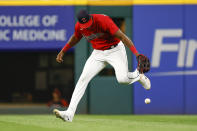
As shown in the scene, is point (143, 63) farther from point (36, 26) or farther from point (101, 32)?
point (36, 26)

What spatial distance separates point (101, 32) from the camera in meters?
9.18

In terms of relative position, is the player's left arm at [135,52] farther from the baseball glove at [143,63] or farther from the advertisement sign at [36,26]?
the advertisement sign at [36,26]

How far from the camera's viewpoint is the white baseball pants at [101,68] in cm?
923

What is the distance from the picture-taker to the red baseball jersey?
9.01 metres

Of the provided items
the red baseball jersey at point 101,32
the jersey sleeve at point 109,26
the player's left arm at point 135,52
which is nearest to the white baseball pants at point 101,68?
the red baseball jersey at point 101,32

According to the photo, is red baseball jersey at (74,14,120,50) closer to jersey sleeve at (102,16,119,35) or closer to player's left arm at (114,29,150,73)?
jersey sleeve at (102,16,119,35)

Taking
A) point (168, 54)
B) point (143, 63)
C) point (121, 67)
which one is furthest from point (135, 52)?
point (168, 54)

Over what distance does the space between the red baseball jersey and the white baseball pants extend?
125mm

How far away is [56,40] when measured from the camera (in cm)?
1459

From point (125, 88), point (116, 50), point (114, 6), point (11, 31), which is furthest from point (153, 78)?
point (116, 50)

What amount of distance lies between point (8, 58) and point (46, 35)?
17.3 ft

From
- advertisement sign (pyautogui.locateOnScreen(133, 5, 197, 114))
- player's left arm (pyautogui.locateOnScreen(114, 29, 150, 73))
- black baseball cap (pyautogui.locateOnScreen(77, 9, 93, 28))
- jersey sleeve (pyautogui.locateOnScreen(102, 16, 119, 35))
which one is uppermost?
black baseball cap (pyautogui.locateOnScreen(77, 9, 93, 28))

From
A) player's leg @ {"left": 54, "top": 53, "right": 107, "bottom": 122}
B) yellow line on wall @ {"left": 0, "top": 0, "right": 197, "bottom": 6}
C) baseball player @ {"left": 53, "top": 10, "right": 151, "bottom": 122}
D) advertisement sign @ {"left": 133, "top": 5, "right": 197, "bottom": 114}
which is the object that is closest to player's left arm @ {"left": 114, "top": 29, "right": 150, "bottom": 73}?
baseball player @ {"left": 53, "top": 10, "right": 151, "bottom": 122}

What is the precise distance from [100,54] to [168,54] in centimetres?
552
